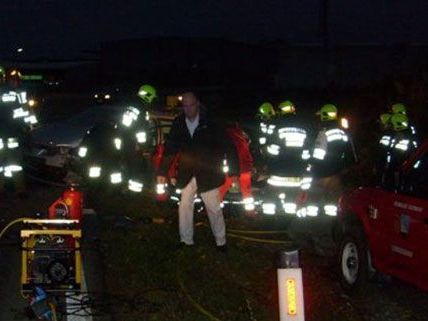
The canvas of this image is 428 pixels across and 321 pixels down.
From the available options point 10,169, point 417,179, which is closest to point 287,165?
point 417,179

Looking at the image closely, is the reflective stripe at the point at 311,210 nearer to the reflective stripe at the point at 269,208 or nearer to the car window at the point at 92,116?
the reflective stripe at the point at 269,208

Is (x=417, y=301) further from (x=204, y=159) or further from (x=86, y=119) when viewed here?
(x=86, y=119)

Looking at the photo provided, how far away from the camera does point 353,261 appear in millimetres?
8930

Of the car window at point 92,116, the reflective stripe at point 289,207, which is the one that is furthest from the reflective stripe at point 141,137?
the car window at point 92,116

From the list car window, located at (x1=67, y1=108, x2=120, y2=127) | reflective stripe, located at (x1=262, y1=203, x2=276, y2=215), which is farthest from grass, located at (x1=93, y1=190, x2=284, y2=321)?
car window, located at (x1=67, y1=108, x2=120, y2=127)

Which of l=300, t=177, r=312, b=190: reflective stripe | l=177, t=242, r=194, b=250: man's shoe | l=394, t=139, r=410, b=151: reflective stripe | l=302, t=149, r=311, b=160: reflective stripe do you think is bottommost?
l=177, t=242, r=194, b=250: man's shoe

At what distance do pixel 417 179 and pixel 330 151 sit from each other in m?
3.29

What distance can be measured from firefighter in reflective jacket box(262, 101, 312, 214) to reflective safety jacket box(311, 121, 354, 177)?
0.29 m

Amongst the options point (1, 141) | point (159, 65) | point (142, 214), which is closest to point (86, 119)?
point (1, 141)

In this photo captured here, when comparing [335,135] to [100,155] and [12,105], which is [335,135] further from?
[12,105]

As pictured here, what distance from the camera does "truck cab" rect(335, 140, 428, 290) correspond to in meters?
7.69

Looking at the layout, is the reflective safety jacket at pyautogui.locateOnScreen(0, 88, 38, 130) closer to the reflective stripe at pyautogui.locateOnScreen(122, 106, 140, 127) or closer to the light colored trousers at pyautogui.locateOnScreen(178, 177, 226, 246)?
the reflective stripe at pyautogui.locateOnScreen(122, 106, 140, 127)

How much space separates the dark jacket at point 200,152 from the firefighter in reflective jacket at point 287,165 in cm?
148

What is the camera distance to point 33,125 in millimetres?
18375
